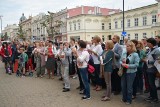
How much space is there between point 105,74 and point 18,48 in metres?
8.58

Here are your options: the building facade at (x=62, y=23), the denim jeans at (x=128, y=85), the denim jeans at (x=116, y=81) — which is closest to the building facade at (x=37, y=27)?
the building facade at (x=62, y=23)

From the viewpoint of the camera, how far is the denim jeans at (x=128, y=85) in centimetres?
711

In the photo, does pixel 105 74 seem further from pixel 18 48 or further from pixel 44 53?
pixel 18 48

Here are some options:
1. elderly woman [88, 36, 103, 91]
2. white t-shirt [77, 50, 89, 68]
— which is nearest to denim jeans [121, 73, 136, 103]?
white t-shirt [77, 50, 89, 68]

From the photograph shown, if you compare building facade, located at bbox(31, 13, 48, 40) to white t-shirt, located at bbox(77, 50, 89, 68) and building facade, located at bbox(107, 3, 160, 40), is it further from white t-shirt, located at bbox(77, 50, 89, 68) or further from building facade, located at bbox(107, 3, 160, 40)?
white t-shirt, located at bbox(77, 50, 89, 68)

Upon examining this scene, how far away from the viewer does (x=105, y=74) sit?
7.57 m

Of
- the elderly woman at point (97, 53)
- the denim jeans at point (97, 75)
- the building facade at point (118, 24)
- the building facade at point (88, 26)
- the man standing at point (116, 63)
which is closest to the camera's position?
the man standing at point (116, 63)

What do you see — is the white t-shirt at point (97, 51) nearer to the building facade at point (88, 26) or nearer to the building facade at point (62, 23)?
the building facade at point (88, 26)

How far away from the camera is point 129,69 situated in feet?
23.2

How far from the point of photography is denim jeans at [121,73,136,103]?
23.3 ft

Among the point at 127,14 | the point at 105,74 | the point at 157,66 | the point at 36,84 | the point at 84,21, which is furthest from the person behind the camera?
the point at 84,21

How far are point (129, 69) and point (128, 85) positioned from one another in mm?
486

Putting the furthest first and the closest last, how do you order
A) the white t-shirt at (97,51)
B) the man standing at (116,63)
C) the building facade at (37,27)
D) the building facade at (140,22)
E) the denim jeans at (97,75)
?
1. the building facade at (37,27)
2. the building facade at (140,22)
3. the denim jeans at (97,75)
4. the white t-shirt at (97,51)
5. the man standing at (116,63)

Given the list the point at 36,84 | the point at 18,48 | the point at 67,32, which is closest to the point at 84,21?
the point at 67,32
